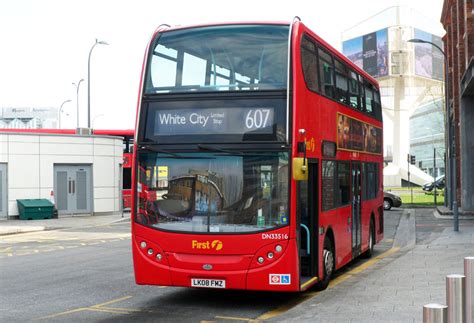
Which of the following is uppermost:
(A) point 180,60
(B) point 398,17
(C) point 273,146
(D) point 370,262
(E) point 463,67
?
(B) point 398,17

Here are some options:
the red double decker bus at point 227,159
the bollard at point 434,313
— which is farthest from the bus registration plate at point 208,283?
the bollard at point 434,313

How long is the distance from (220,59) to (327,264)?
12.3 feet

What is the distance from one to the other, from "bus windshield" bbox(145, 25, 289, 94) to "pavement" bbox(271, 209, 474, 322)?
3.12m

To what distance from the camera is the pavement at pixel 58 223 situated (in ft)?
87.5

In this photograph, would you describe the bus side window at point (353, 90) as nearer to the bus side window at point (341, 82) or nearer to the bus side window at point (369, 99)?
the bus side window at point (341, 82)

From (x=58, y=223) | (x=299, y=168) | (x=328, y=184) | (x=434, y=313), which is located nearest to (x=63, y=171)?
(x=58, y=223)

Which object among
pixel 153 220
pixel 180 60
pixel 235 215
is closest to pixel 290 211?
pixel 235 215

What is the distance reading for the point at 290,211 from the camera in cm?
964

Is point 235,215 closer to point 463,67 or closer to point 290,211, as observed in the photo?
point 290,211

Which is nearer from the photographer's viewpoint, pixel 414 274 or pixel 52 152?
pixel 414 274

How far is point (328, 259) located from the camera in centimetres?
1144

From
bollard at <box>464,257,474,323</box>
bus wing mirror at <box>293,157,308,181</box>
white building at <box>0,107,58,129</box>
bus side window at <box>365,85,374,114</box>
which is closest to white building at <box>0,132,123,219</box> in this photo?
bus side window at <box>365,85,374,114</box>

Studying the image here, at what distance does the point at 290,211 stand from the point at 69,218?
2489 cm

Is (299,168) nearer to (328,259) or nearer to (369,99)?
(328,259)
